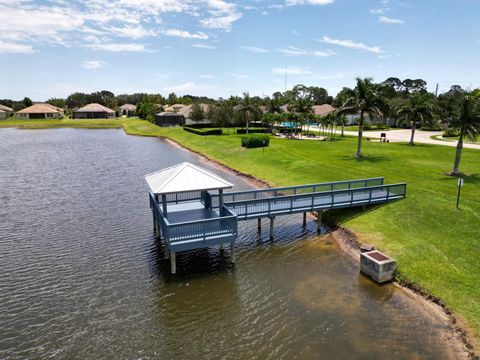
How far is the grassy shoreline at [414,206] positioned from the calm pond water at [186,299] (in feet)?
7.19

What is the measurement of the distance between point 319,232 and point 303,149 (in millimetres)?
29787

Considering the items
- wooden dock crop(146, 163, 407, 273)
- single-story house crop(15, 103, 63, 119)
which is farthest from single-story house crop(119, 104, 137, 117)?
wooden dock crop(146, 163, 407, 273)

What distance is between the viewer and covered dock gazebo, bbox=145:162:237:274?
17.9 metres

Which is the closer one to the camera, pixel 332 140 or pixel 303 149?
pixel 303 149

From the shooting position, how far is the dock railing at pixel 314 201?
22203mm

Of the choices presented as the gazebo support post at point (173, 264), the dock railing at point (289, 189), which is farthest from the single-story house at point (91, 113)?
the gazebo support post at point (173, 264)

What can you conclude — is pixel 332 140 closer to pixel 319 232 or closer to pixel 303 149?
pixel 303 149

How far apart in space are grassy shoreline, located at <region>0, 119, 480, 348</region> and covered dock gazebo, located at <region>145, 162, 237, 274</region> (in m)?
8.73

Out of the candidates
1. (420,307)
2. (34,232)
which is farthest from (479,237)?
(34,232)

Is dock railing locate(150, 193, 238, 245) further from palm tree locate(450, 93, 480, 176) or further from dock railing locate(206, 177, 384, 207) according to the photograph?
palm tree locate(450, 93, 480, 176)

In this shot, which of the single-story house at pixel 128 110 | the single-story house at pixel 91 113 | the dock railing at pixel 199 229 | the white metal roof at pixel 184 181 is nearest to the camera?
the dock railing at pixel 199 229

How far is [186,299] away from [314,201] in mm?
11892

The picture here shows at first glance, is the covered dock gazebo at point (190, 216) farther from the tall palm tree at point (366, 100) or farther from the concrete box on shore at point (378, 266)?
the tall palm tree at point (366, 100)

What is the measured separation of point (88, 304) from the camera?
15516mm
